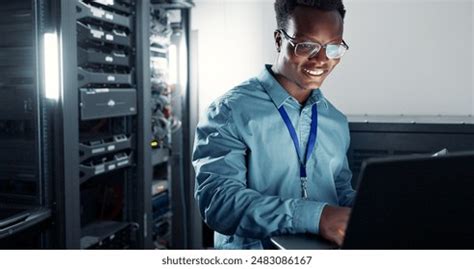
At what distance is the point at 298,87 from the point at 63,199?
2.89ft

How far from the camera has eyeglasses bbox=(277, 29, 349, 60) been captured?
1.00 m

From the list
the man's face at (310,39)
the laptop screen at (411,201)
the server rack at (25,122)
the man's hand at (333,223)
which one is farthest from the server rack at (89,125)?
the laptop screen at (411,201)

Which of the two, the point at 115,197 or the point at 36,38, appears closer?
the point at 36,38

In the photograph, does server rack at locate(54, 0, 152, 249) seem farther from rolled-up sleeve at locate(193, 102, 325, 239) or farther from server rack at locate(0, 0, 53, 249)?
rolled-up sleeve at locate(193, 102, 325, 239)

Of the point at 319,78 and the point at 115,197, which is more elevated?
the point at 319,78

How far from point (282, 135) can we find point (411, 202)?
0.53 meters

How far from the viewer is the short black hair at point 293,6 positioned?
104 centimetres

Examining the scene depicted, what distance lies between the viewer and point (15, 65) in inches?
59.8

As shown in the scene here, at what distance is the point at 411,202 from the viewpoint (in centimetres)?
50

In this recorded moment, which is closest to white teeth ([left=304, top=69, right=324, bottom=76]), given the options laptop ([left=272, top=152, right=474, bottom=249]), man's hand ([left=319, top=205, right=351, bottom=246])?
man's hand ([left=319, top=205, right=351, bottom=246])

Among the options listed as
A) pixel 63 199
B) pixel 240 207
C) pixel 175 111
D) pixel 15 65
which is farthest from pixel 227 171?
pixel 175 111

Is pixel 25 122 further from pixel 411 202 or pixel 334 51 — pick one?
pixel 411 202

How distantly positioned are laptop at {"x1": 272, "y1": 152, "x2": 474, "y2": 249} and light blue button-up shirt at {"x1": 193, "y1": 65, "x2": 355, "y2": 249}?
33 centimetres
